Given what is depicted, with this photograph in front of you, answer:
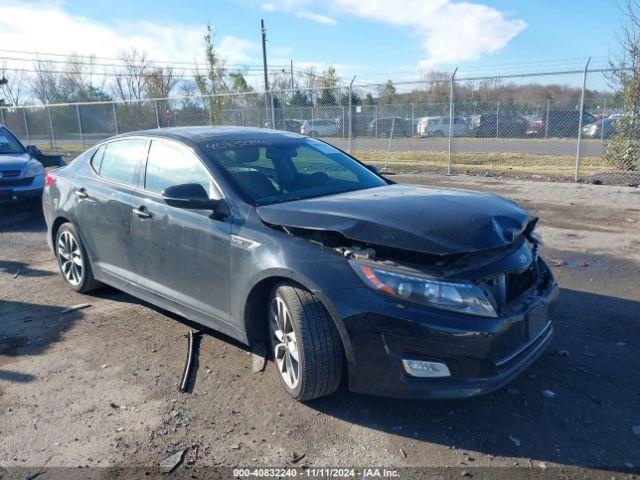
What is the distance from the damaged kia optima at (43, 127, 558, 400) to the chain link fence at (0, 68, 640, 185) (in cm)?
1108

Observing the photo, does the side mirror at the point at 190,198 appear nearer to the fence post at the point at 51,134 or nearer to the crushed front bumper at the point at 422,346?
the crushed front bumper at the point at 422,346

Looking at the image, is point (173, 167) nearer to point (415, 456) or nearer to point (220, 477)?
point (220, 477)

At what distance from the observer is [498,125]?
1906 centimetres

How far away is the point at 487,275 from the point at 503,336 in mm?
338

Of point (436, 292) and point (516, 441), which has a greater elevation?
point (436, 292)

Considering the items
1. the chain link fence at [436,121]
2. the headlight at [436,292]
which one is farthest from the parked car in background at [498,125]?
the headlight at [436,292]

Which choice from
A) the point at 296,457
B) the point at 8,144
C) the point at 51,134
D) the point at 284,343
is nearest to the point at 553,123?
the point at 8,144

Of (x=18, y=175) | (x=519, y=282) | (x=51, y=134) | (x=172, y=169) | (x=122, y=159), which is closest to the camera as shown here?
(x=519, y=282)

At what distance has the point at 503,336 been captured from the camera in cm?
287

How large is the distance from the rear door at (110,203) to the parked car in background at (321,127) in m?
14.8

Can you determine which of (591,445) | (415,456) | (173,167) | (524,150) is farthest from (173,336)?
(524,150)

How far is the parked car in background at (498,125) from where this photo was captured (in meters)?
18.2

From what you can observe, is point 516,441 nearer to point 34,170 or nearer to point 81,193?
point 81,193

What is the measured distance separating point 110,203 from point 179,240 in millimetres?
1109
